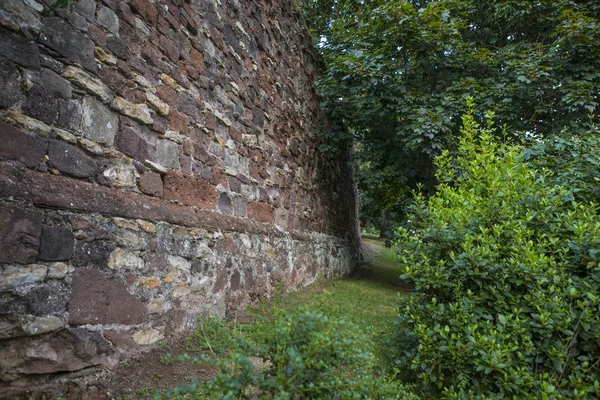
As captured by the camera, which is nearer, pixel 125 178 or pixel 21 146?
pixel 21 146

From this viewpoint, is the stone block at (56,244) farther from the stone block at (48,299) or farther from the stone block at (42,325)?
the stone block at (42,325)

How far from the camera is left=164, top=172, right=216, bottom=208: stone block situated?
2859 mm

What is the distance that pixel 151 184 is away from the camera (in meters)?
2.67

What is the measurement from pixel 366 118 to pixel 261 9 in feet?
9.83

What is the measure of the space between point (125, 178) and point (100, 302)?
0.80 metres

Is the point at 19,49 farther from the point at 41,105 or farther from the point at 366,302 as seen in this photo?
the point at 366,302

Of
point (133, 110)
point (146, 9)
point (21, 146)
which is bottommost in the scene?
point (21, 146)

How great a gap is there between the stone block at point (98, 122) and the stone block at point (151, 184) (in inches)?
13.6

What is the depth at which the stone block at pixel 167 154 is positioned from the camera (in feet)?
9.16

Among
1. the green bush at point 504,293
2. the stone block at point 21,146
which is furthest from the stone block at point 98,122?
the green bush at point 504,293

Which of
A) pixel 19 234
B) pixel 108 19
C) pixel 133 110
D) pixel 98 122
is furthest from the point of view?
pixel 133 110

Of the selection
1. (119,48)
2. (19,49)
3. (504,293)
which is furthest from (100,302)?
(504,293)

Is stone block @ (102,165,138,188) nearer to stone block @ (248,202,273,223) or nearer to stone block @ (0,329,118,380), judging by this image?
stone block @ (0,329,118,380)

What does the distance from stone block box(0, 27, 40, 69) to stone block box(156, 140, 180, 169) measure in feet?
3.19
